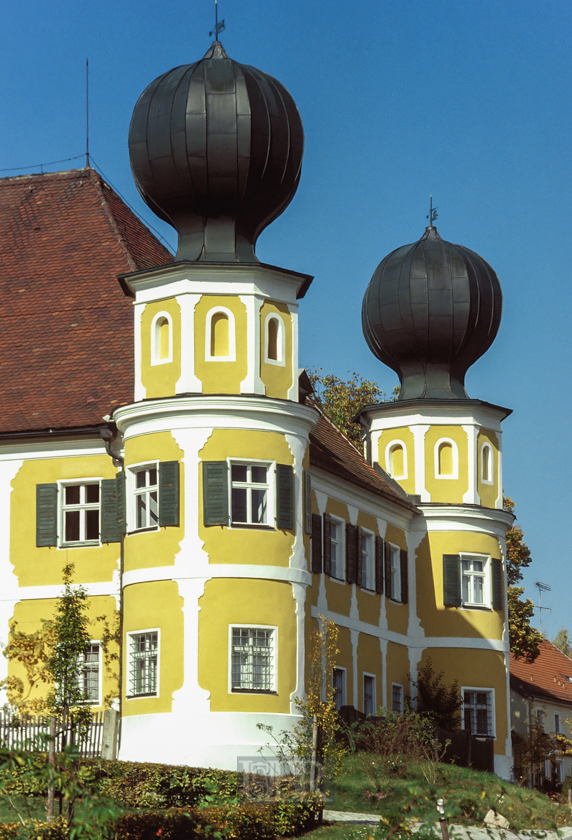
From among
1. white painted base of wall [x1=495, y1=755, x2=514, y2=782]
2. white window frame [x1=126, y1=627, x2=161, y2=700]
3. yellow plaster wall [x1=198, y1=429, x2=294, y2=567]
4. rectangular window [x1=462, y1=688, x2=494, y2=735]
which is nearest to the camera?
white window frame [x1=126, y1=627, x2=161, y2=700]

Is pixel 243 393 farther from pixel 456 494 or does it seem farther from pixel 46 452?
pixel 456 494

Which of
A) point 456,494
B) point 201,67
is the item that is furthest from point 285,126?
point 456,494

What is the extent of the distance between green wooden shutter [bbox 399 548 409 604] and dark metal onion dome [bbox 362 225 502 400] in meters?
4.28

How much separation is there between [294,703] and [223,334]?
284 inches

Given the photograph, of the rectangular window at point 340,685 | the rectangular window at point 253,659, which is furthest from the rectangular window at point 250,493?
the rectangular window at point 340,685

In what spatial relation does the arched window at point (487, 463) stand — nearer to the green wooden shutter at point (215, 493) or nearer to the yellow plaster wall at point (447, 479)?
the yellow plaster wall at point (447, 479)

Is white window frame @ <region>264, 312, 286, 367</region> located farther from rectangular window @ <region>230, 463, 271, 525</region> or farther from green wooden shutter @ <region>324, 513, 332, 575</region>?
green wooden shutter @ <region>324, 513, 332, 575</region>

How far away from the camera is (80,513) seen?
32.6m

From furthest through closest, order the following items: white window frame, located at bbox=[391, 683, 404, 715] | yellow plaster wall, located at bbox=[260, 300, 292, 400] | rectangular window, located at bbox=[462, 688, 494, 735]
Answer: rectangular window, located at bbox=[462, 688, 494, 735] < white window frame, located at bbox=[391, 683, 404, 715] < yellow plaster wall, located at bbox=[260, 300, 292, 400]

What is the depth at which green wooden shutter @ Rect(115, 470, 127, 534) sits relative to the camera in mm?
30953

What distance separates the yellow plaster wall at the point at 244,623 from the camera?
1129 inches

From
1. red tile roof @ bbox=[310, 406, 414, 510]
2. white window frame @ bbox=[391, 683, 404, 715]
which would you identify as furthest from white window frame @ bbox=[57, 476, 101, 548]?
white window frame @ bbox=[391, 683, 404, 715]

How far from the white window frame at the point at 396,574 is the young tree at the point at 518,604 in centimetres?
853

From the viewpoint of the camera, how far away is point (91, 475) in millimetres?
32531
